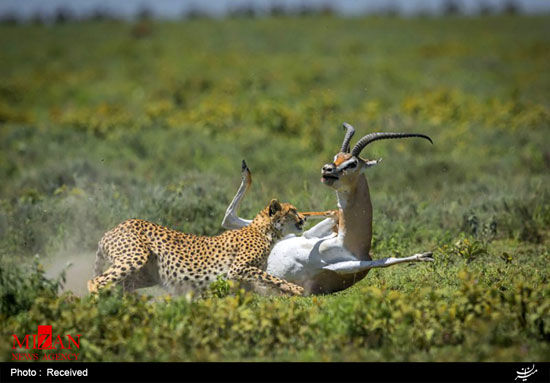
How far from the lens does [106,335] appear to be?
261 inches

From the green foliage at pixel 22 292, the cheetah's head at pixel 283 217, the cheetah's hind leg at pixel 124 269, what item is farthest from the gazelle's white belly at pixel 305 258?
the green foliage at pixel 22 292

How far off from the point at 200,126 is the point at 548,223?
10.6 metres

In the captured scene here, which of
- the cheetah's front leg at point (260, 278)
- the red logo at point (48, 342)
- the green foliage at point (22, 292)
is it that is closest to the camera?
the red logo at point (48, 342)

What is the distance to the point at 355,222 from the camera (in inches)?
319

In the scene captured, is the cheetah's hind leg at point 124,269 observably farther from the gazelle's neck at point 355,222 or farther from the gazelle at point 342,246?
the gazelle's neck at point 355,222

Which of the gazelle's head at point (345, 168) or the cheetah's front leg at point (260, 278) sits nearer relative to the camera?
the gazelle's head at point (345, 168)

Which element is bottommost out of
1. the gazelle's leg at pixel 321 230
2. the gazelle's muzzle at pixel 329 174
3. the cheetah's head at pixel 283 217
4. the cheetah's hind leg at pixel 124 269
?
the cheetah's hind leg at pixel 124 269

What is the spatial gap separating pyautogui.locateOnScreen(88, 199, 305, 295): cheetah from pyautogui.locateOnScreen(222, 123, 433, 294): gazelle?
0.18 meters

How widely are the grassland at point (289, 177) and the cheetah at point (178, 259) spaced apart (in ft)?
1.41

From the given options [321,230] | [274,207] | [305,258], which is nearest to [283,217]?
[274,207]

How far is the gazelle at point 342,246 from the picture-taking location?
7957 millimetres
